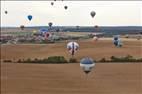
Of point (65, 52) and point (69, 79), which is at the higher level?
point (69, 79)

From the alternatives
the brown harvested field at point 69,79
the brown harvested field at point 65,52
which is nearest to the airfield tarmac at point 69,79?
the brown harvested field at point 69,79

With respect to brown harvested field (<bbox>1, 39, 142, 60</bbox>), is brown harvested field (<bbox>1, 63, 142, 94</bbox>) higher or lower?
higher

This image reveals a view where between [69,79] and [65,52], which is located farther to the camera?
[65,52]

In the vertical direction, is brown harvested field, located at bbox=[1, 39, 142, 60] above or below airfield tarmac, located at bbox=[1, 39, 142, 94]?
below

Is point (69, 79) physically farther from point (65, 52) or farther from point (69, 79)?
point (65, 52)

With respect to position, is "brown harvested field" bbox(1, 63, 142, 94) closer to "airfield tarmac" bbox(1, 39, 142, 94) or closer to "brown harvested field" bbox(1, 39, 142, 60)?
"airfield tarmac" bbox(1, 39, 142, 94)

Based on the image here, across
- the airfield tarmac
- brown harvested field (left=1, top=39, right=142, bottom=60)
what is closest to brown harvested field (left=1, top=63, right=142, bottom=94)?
the airfield tarmac

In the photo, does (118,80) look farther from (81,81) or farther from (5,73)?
(5,73)

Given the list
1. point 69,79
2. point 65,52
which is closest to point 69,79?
point 69,79

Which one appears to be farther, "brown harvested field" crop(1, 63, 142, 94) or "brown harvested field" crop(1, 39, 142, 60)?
"brown harvested field" crop(1, 39, 142, 60)
